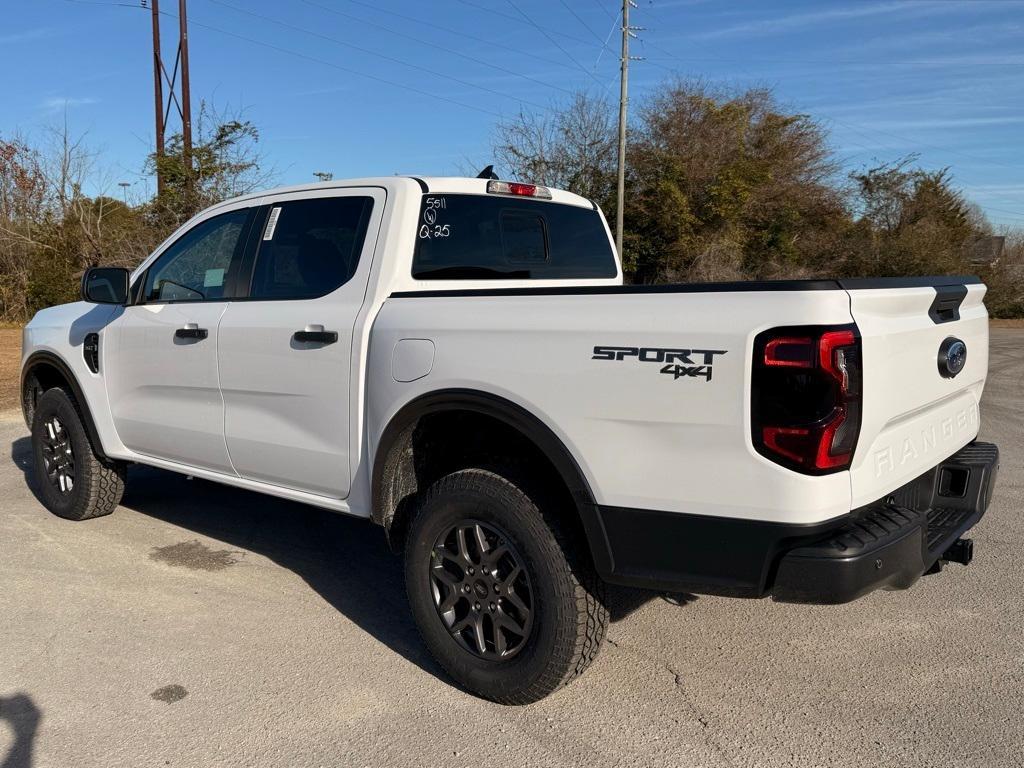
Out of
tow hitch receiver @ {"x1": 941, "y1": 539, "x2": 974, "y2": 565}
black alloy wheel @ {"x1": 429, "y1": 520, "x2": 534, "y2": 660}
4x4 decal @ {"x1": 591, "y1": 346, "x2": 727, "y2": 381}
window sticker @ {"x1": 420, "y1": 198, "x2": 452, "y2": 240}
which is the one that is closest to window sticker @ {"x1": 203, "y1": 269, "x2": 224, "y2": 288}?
window sticker @ {"x1": 420, "y1": 198, "x2": 452, "y2": 240}

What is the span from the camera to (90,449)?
516 cm

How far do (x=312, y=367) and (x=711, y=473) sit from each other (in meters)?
1.86

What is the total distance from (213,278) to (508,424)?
2.18 m

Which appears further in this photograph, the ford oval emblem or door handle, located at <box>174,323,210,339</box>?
door handle, located at <box>174,323,210,339</box>

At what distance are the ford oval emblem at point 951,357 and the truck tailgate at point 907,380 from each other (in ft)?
0.07

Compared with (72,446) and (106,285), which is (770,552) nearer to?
(106,285)

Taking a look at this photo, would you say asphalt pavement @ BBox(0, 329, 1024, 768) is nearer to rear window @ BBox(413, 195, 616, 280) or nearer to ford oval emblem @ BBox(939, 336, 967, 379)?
ford oval emblem @ BBox(939, 336, 967, 379)

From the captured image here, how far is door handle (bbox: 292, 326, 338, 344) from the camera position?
11.6 feet

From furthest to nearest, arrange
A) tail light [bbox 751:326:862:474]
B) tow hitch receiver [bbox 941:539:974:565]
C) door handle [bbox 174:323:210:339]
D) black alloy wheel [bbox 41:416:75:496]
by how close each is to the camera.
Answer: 1. black alloy wheel [bbox 41:416:75:496]
2. door handle [bbox 174:323:210:339]
3. tow hitch receiver [bbox 941:539:974:565]
4. tail light [bbox 751:326:862:474]

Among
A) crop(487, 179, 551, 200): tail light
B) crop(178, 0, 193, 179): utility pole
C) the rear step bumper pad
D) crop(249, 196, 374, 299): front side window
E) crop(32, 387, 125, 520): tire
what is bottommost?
crop(32, 387, 125, 520): tire

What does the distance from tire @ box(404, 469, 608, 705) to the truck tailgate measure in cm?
99

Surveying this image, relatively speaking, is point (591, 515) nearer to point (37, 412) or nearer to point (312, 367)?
point (312, 367)

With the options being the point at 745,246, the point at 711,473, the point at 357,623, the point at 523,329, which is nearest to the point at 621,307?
the point at 523,329

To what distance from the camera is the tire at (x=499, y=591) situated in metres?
2.89
